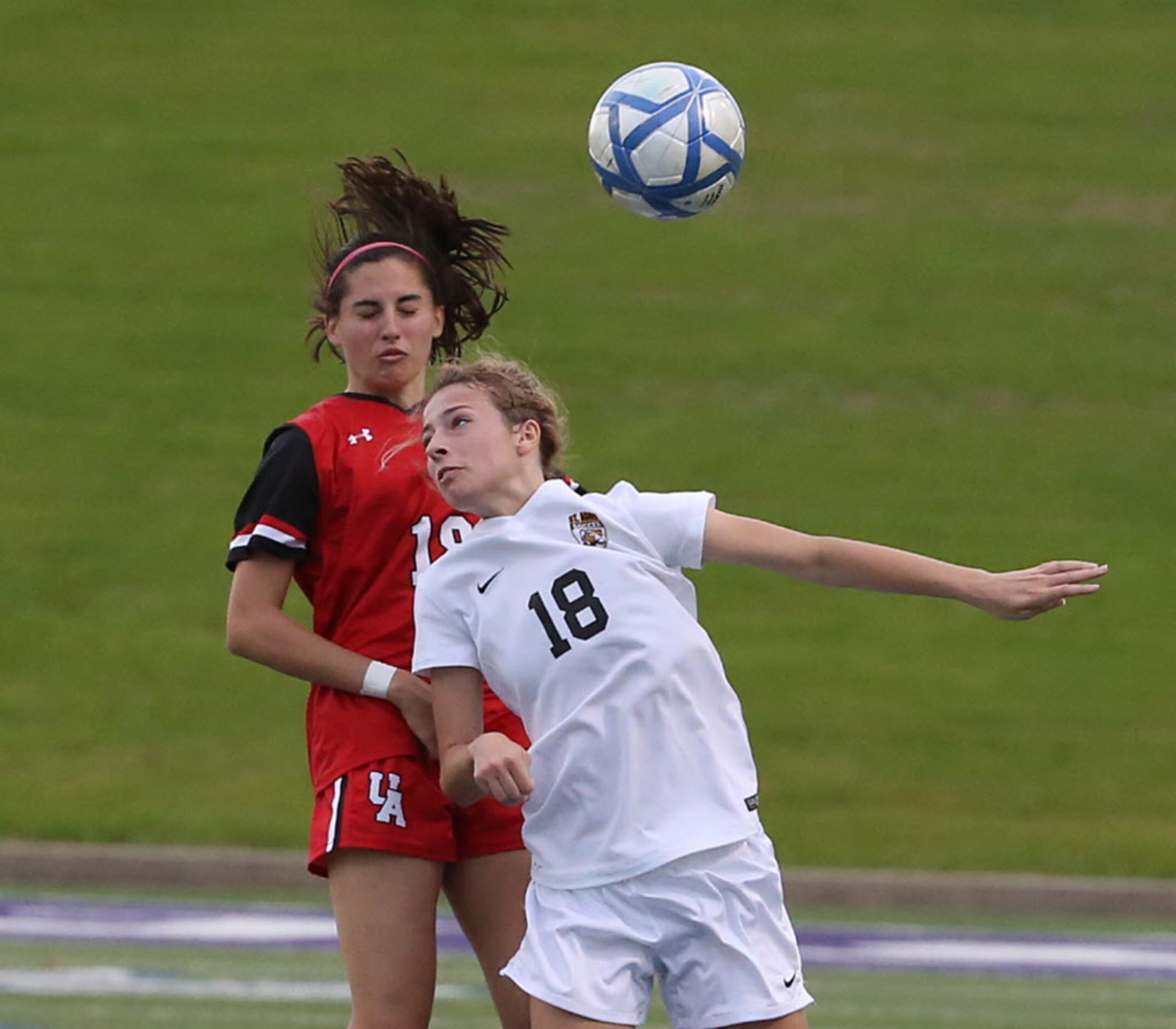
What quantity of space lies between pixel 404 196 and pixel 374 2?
19.0m

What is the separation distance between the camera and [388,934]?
4.31m

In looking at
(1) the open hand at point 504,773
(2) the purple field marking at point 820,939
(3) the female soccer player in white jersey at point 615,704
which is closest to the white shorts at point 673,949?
(3) the female soccer player in white jersey at point 615,704

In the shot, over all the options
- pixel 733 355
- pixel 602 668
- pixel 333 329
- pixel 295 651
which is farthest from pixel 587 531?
pixel 733 355

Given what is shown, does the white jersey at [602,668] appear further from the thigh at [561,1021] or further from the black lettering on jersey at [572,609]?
the thigh at [561,1021]

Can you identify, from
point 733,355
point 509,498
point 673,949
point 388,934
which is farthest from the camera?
point 733,355

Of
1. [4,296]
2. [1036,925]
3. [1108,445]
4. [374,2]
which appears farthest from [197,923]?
[374,2]

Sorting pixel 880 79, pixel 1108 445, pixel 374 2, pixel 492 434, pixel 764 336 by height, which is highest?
pixel 374 2

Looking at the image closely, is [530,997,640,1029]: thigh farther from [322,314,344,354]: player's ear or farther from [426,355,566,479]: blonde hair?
[322,314,344,354]: player's ear

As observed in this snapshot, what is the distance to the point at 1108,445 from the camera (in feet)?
49.8

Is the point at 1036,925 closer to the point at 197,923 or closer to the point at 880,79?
the point at 197,923

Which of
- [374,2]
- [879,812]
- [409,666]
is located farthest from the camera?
[374,2]

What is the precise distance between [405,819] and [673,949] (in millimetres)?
712

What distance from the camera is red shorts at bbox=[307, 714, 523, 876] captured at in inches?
172

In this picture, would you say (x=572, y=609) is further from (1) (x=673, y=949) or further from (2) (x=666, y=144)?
(2) (x=666, y=144)
